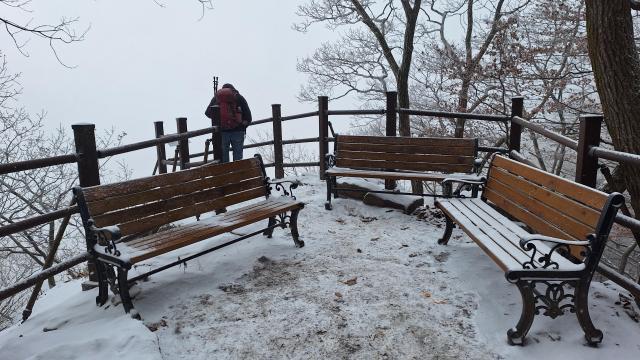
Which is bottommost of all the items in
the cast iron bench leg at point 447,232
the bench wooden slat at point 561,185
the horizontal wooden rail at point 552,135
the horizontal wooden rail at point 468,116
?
the cast iron bench leg at point 447,232

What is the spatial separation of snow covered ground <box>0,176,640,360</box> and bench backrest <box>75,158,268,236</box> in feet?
1.83

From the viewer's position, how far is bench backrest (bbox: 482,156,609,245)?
9.70 ft

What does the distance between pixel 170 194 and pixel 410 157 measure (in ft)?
10.6

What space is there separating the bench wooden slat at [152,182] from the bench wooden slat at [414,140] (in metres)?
1.90

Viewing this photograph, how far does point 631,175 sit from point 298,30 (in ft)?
43.4

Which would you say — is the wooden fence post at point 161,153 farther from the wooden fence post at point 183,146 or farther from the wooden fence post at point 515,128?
the wooden fence post at point 515,128

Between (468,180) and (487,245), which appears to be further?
(468,180)

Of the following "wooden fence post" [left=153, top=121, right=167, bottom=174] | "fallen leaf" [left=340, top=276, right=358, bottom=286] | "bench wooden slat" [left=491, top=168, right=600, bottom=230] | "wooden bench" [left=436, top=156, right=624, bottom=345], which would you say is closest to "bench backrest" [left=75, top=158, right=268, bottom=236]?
"fallen leaf" [left=340, top=276, right=358, bottom=286]

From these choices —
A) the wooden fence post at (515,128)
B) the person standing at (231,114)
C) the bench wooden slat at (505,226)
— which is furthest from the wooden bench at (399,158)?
the person standing at (231,114)

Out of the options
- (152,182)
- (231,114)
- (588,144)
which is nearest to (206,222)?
(152,182)

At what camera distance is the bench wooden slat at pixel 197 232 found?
3.51 metres

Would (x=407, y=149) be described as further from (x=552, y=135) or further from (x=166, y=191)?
(x=166, y=191)

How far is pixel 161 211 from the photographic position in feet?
13.2

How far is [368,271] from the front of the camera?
422cm
